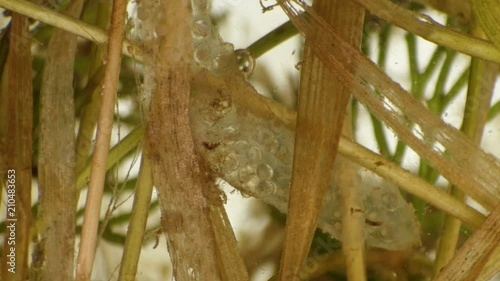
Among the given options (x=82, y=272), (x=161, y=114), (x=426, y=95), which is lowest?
(x=82, y=272)

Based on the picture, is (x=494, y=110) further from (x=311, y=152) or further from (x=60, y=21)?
(x=60, y=21)

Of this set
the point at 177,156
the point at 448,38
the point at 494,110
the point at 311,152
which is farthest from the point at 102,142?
the point at 494,110

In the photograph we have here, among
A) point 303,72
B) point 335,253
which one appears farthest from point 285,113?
point 335,253

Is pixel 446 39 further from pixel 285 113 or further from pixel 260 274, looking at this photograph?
pixel 260 274

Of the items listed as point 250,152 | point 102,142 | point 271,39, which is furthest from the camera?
point 271,39

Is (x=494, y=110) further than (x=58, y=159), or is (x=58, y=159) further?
(x=494, y=110)

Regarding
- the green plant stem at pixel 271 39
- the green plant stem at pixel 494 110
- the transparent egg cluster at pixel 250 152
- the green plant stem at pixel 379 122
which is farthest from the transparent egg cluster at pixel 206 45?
the green plant stem at pixel 494 110
